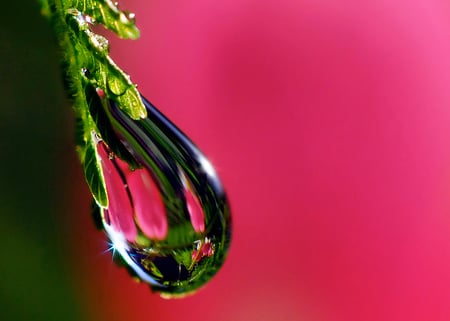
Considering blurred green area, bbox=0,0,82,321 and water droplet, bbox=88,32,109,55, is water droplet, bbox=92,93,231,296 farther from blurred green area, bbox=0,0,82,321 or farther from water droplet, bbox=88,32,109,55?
blurred green area, bbox=0,0,82,321

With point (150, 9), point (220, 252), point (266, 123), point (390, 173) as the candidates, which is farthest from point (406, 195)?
point (220, 252)

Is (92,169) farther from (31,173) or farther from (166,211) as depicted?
(31,173)

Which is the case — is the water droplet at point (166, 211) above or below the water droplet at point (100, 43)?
below

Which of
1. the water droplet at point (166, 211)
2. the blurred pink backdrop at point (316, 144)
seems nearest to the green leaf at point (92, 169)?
the water droplet at point (166, 211)

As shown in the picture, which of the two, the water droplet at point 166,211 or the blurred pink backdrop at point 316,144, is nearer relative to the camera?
the water droplet at point 166,211

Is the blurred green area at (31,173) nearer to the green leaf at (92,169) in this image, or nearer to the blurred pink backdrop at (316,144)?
the blurred pink backdrop at (316,144)

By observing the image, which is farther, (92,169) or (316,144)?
(316,144)

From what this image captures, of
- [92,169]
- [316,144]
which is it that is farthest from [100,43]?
[316,144]
